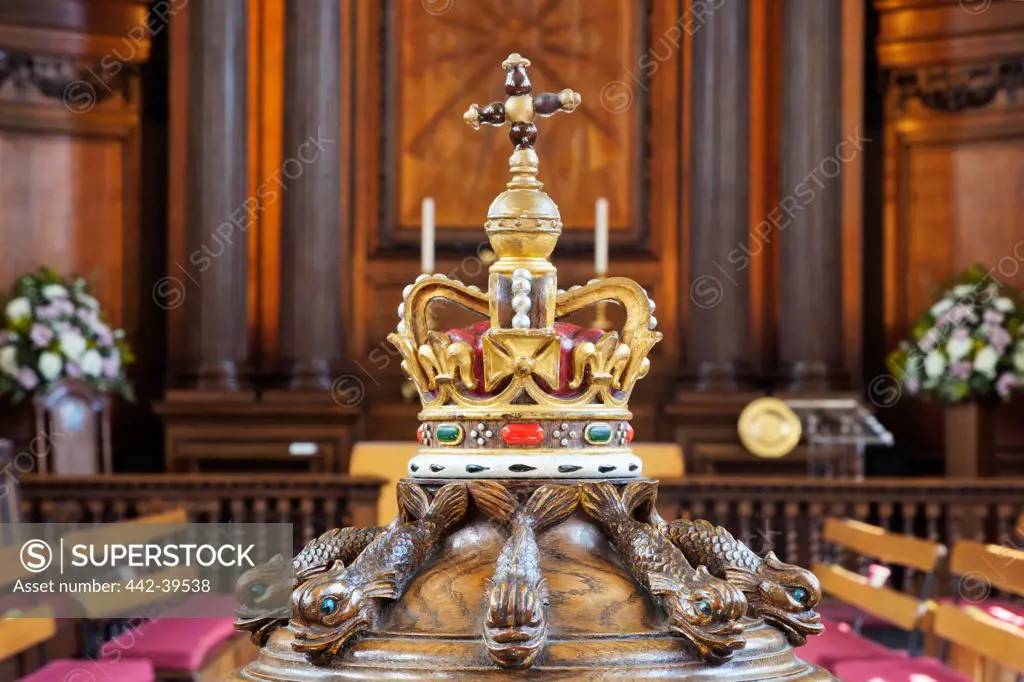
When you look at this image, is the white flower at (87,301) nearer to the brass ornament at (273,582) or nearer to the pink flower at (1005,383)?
the pink flower at (1005,383)

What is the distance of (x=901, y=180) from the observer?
9633mm

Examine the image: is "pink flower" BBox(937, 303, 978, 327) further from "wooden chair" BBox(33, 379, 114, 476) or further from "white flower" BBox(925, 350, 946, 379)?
"wooden chair" BBox(33, 379, 114, 476)

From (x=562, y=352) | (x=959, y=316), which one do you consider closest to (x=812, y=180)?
(x=959, y=316)

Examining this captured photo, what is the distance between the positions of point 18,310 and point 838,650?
5.28 meters

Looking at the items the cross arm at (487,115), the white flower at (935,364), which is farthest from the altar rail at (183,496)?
the cross arm at (487,115)

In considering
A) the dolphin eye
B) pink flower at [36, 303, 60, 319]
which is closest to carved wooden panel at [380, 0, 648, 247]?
pink flower at [36, 303, 60, 319]

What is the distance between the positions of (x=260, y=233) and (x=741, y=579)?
7658mm

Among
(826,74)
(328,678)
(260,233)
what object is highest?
(826,74)

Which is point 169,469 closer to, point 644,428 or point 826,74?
point 644,428

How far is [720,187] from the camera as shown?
8961mm

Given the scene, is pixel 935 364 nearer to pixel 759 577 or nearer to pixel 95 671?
pixel 95 671

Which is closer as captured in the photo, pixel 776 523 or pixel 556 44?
pixel 776 523

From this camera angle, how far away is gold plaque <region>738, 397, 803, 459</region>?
817 centimetres

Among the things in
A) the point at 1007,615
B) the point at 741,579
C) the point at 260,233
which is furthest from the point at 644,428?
the point at 741,579
